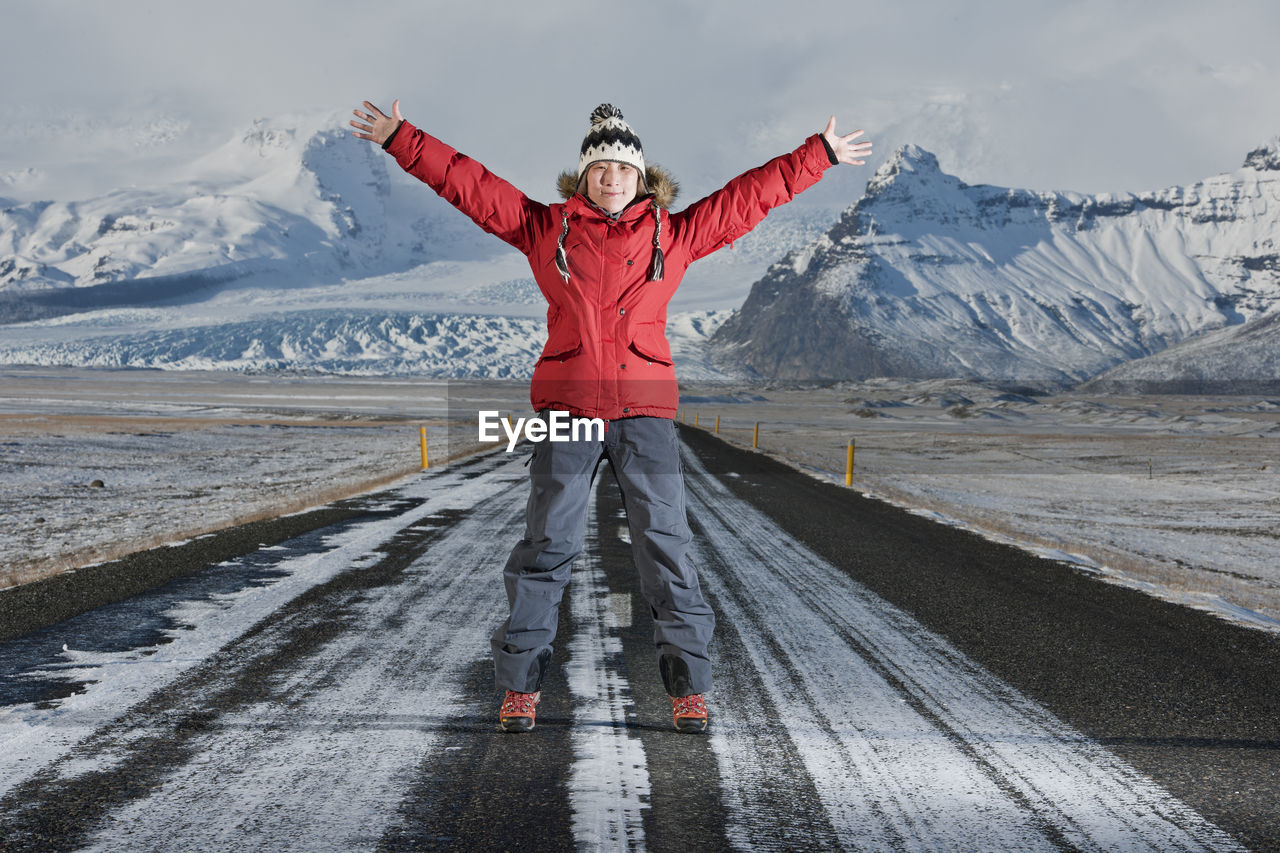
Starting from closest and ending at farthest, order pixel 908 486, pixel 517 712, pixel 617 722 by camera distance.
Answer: pixel 517 712 → pixel 617 722 → pixel 908 486

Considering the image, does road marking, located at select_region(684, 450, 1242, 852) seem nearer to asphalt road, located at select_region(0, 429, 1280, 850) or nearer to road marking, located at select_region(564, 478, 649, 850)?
asphalt road, located at select_region(0, 429, 1280, 850)

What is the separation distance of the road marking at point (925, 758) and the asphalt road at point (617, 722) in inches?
0.5

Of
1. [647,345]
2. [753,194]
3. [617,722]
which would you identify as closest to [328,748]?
[617,722]

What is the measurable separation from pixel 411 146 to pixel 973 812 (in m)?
3.16

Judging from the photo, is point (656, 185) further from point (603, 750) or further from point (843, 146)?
point (603, 750)

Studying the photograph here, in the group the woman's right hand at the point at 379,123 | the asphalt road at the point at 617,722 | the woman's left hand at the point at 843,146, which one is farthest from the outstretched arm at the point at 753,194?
the asphalt road at the point at 617,722

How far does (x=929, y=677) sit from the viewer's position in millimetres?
4375

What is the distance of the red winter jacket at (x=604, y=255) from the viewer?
3602 millimetres

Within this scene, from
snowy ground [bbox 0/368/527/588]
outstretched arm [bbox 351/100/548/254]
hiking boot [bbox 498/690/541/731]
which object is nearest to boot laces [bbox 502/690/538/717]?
hiking boot [bbox 498/690/541/731]

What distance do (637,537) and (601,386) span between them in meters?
0.64

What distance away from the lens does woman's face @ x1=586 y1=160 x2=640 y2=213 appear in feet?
12.4

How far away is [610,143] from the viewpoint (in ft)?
12.4

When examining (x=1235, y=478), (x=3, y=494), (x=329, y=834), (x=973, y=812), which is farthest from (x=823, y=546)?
(x=1235, y=478)

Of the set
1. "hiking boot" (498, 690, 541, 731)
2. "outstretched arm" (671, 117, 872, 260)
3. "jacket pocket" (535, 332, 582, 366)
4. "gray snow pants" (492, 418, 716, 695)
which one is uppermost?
"outstretched arm" (671, 117, 872, 260)
